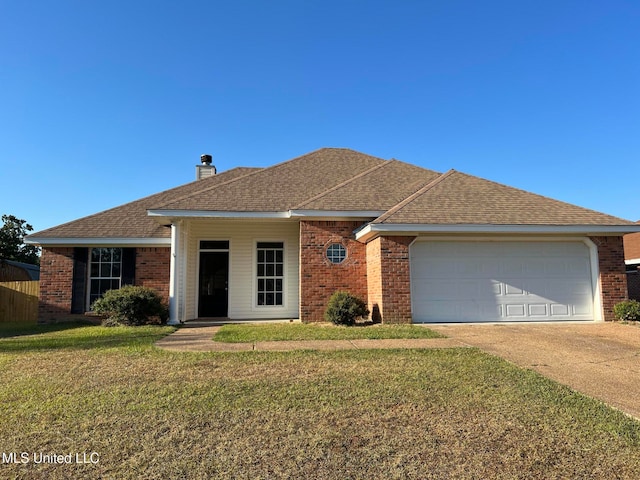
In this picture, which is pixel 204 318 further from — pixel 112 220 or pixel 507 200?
pixel 507 200

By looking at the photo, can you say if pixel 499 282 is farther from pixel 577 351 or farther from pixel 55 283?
pixel 55 283

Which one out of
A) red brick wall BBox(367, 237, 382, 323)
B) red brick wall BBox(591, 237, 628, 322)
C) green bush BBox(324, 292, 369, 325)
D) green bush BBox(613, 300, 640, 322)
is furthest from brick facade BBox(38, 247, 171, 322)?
green bush BBox(613, 300, 640, 322)

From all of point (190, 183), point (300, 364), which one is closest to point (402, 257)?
point (300, 364)

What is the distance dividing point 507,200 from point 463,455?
33.7ft

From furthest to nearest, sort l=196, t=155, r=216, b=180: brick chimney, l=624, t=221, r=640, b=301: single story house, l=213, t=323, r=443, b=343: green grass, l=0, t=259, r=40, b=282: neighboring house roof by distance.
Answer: l=0, t=259, r=40, b=282: neighboring house roof, l=624, t=221, r=640, b=301: single story house, l=196, t=155, r=216, b=180: brick chimney, l=213, t=323, r=443, b=343: green grass

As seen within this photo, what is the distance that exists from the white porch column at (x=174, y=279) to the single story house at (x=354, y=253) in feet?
0.10

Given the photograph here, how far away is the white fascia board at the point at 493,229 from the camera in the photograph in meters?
10.2

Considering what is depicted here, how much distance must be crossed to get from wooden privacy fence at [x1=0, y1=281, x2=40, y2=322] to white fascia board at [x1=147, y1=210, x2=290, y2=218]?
7146 millimetres

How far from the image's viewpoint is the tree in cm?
3431

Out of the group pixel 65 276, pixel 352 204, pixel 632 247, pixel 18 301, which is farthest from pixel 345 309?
pixel 632 247

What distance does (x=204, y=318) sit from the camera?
12.7m

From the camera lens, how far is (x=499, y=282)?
1084 cm

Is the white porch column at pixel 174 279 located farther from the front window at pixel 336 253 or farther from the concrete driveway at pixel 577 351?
the concrete driveway at pixel 577 351

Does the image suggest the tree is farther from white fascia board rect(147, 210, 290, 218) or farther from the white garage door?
the white garage door
